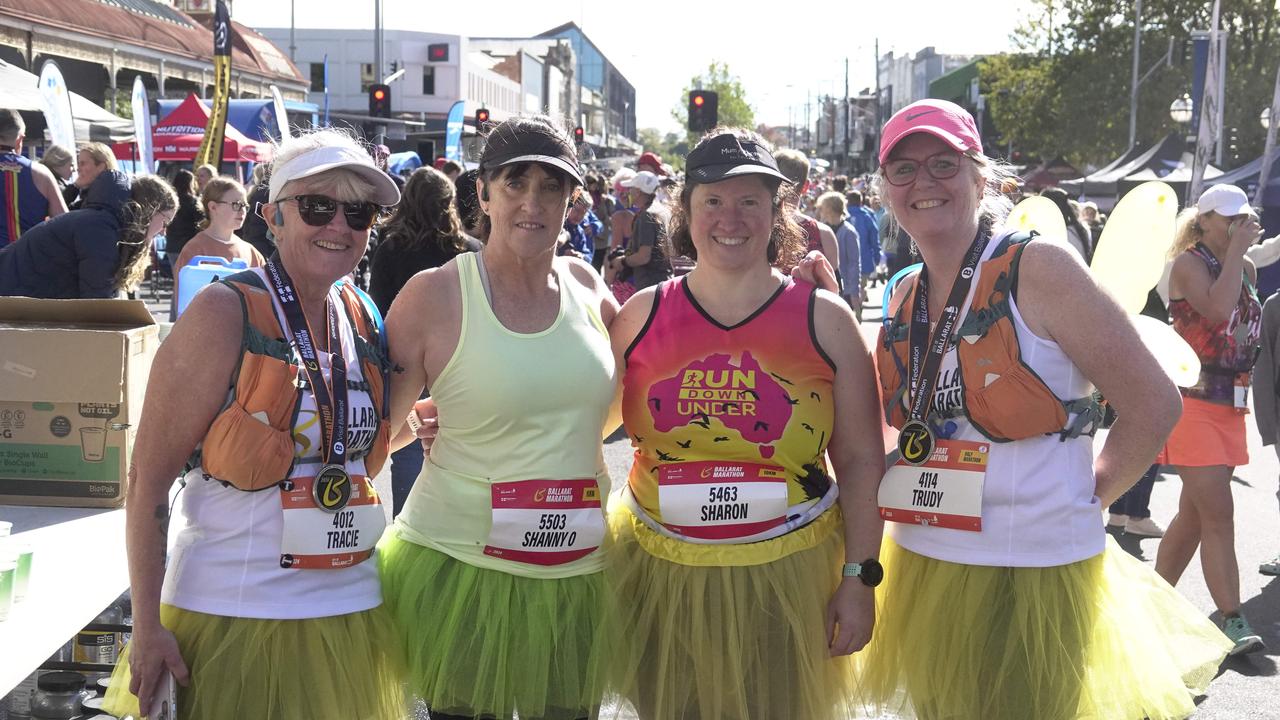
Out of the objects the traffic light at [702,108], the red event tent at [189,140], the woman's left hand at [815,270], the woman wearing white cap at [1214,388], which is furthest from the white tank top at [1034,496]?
the red event tent at [189,140]

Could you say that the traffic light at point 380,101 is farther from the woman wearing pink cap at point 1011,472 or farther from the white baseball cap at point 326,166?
the woman wearing pink cap at point 1011,472

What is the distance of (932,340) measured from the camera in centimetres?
289

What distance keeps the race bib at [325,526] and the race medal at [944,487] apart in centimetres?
Result: 127

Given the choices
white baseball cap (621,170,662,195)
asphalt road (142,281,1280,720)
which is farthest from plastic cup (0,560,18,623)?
white baseball cap (621,170,662,195)

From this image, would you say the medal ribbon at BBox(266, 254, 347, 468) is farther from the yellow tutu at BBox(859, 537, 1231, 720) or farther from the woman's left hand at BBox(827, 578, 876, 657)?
the yellow tutu at BBox(859, 537, 1231, 720)

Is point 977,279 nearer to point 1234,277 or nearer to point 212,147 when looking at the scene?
point 1234,277

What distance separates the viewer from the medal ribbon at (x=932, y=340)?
285 centimetres

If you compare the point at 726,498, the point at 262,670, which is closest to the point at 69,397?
the point at 262,670

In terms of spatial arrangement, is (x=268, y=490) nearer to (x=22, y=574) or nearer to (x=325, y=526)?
(x=325, y=526)

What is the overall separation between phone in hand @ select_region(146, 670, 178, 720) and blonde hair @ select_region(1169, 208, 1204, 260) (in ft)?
16.5

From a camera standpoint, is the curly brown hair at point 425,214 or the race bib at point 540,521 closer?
the race bib at point 540,521

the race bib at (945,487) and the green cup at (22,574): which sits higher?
the race bib at (945,487)

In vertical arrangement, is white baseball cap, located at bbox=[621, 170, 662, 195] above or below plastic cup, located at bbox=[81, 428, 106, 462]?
above

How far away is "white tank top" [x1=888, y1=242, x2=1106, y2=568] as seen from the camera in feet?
9.07
